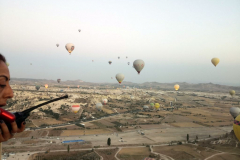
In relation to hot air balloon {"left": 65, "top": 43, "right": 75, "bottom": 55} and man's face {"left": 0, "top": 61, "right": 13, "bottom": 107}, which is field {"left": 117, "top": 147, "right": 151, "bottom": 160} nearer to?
man's face {"left": 0, "top": 61, "right": 13, "bottom": 107}

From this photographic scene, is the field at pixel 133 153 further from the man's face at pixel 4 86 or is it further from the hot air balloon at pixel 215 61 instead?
the hot air balloon at pixel 215 61

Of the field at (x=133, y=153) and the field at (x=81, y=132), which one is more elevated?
the field at (x=81, y=132)

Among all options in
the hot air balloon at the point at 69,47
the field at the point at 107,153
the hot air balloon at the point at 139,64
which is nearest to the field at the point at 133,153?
the field at the point at 107,153

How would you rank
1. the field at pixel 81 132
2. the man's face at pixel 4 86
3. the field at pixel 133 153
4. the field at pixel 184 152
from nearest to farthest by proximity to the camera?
1. the man's face at pixel 4 86
2. the field at pixel 133 153
3. the field at pixel 184 152
4. the field at pixel 81 132

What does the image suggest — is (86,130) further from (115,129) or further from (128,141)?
(128,141)

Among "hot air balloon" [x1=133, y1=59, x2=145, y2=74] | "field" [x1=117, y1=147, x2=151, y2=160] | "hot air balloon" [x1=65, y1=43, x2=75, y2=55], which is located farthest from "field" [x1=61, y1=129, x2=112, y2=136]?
"hot air balloon" [x1=65, y1=43, x2=75, y2=55]

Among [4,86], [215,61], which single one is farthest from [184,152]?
[215,61]

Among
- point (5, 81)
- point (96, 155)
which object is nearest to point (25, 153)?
point (96, 155)

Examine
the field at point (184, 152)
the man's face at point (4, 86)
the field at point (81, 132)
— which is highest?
the man's face at point (4, 86)

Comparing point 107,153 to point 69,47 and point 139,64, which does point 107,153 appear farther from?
point 69,47
